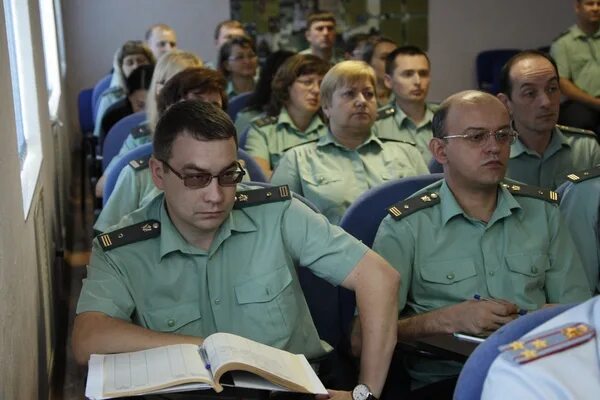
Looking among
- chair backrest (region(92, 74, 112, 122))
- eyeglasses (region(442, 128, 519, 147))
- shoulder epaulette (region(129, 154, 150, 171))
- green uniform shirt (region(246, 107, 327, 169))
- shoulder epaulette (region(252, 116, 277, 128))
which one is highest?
eyeglasses (region(442, 128, 519, 147))

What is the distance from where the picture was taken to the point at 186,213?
226 cm

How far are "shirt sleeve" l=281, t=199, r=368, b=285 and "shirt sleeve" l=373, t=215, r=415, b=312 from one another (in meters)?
0.29

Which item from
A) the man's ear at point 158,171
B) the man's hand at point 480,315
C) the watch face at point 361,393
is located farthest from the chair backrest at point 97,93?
the watch face at point 361,393

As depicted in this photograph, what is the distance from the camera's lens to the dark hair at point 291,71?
4.74m

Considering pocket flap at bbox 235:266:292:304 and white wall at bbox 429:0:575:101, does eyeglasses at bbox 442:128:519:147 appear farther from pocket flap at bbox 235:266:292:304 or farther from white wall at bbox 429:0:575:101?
white wall at bbox 429:0:575:101

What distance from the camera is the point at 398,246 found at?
2.62 m

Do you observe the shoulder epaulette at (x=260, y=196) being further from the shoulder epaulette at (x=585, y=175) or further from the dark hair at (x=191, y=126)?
the shoulder epaulette at (x=585, y=175)

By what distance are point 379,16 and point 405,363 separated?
7.20 m

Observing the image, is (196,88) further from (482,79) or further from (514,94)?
(482,79)

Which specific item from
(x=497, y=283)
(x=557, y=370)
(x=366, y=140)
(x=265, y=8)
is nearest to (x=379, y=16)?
(x=265, y=8)

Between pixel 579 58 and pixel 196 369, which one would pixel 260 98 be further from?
pixel 196 369

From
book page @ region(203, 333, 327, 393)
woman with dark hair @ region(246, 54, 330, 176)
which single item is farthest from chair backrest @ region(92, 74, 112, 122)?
book page @ region(203, 333, 327, 393)

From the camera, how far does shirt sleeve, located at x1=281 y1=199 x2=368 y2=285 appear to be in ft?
7.47

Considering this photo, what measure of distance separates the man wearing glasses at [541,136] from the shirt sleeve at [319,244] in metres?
1.50
